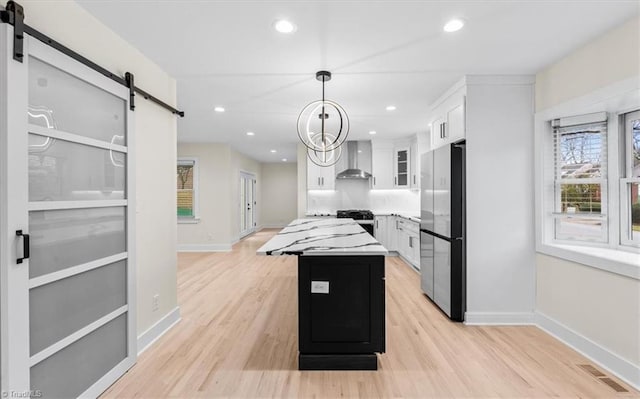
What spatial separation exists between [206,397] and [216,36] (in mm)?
2528

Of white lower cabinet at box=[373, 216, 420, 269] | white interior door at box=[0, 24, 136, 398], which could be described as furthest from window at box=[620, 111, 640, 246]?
white interior door at box=[0, 24, 136, 398]

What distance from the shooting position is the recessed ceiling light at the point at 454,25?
2133 millimetres

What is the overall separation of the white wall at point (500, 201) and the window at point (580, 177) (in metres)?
0.23

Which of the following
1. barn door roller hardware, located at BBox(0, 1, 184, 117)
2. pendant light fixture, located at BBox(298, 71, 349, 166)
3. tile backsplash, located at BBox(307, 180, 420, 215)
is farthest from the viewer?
tile backsplash, located at BBox(307, 180, 420, 215)

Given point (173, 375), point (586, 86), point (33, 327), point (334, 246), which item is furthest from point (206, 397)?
point (586, 86)

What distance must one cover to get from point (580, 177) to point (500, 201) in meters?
0.67

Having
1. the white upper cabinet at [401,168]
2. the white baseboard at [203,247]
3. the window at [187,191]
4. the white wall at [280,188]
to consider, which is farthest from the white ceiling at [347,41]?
the white wall at [280,188]

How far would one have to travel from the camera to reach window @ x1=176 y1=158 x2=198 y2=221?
7.08m

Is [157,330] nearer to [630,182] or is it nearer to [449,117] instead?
[449,117]

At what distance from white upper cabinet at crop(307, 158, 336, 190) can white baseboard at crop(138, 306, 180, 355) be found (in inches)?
165

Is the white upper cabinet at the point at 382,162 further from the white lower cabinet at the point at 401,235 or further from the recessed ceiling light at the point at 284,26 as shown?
the recessed ceiling light at the point at 284,26

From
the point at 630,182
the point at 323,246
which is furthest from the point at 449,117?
the point at 323,246

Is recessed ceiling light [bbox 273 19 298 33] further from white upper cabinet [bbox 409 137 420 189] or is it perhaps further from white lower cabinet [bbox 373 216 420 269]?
white upper cabinet [bbox 409 137 420 189]

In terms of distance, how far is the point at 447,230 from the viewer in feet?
10.7
